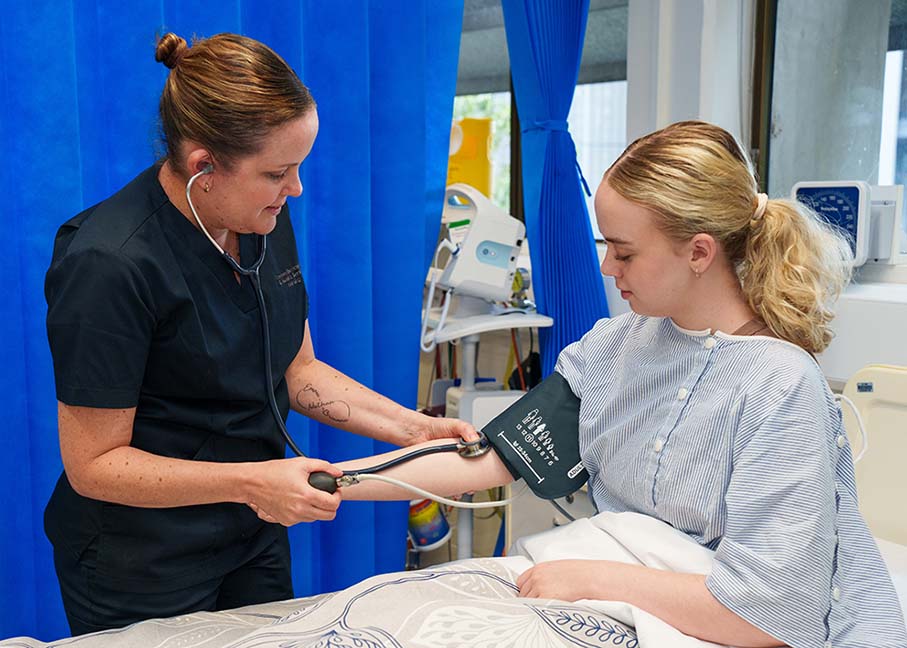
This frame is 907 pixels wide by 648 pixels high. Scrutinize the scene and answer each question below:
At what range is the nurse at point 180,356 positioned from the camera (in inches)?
47.0

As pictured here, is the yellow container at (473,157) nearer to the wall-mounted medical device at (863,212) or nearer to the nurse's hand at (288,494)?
the wall-mounted medical device at (863,212)

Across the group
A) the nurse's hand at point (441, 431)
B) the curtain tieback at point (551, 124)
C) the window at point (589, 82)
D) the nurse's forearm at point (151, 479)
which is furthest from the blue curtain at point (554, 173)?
the window at point (589, 82)

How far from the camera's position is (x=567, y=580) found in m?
1.19

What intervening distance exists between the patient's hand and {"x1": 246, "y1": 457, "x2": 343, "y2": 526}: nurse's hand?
0.97 feet

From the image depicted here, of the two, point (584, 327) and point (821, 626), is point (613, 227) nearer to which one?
point (821, 626)

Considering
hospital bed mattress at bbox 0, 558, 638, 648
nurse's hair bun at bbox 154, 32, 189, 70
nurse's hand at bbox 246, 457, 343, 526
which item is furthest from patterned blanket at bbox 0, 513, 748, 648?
nurse's hair bun at bbox 154, 32, 189, 70

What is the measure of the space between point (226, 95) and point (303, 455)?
1.78 ft

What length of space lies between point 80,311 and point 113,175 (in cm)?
55

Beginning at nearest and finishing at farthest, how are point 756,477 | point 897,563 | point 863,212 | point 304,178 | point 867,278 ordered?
point 756,477, point 897,563, point 304,178, point 863,212, point 867,278

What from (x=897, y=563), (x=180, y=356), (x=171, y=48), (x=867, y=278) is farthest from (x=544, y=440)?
(x=867, y=278)

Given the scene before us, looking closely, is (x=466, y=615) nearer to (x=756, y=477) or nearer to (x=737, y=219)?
(x=756, y=477)

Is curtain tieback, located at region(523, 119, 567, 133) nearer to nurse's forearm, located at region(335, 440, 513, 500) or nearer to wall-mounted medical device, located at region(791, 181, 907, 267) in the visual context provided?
wall-mounted medical device, located at region(791, 181, 907, 267)

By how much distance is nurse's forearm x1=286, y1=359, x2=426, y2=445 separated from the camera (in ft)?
5.22

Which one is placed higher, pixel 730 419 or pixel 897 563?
pixel 730 419
